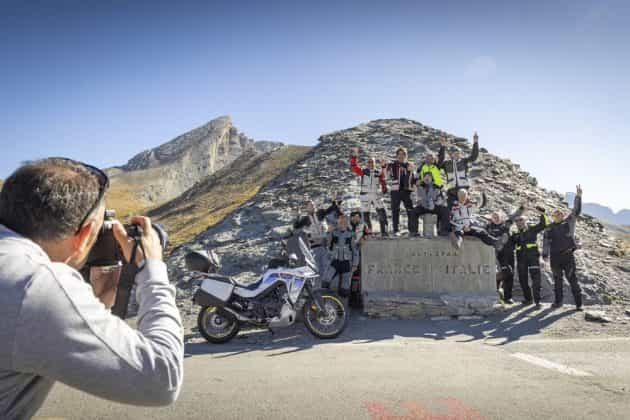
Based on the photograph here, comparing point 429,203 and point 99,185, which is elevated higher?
point 429,203

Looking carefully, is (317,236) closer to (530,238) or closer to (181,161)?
(530,238)

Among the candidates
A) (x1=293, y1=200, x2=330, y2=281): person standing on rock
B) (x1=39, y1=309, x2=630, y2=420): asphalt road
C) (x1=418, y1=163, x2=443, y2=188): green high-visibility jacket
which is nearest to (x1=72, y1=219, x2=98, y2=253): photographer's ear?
(x1=39, y1=309, x2=630, y2=420): asphalt road

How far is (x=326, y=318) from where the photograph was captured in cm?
700

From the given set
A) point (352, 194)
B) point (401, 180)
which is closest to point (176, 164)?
point (352, 194)

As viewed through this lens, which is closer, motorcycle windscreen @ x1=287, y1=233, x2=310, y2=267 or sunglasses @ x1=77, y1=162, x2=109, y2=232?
sunglasses @ x1=77, y1=162, x2=109, y2=232

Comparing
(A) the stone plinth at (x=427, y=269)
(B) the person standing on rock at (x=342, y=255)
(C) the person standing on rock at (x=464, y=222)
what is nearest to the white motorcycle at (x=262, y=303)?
(A) the stone plinth at (x=427, y=269)

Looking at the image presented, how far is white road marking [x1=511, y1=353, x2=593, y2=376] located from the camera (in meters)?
4.79

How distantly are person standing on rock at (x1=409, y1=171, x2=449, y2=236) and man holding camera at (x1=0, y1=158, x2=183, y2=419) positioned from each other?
30.5 ft

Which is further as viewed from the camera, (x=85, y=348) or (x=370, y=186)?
(x=370, y=186)

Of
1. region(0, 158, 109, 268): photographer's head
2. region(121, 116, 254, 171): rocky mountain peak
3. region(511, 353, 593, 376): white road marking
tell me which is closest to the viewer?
region(0, 158, 109, 268): photographer's head

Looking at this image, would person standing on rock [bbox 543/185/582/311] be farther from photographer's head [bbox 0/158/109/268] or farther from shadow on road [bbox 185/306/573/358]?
photographer's head [bbox 0/158/109/268]

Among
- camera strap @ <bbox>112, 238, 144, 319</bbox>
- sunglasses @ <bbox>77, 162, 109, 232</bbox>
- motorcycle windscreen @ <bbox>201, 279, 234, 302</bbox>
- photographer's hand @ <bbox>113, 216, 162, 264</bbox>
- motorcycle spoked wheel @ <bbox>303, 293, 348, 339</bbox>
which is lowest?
motorcycle spoked wheel @ <bbox>303, 293, 348, 339</bbox>

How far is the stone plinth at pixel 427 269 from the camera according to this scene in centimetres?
947

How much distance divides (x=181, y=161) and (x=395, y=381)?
117 meters
